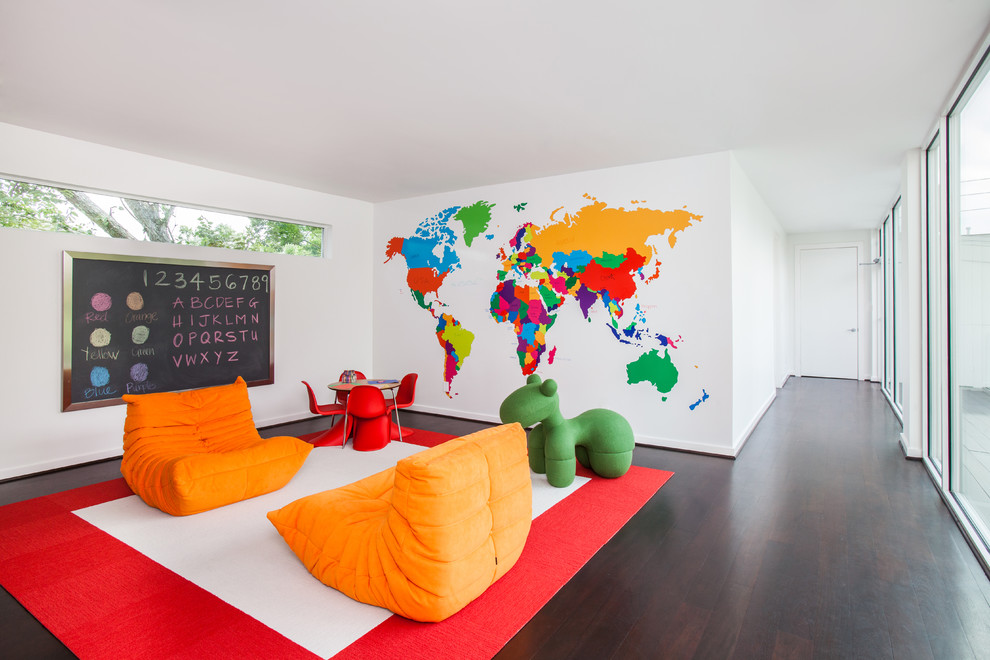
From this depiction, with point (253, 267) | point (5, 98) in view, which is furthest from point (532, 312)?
point (5, 98)

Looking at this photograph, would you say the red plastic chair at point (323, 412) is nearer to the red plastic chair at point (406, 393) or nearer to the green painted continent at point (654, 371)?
the red plastic chair at point (406, 393)

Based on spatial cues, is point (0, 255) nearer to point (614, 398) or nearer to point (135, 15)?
point (135, 15)

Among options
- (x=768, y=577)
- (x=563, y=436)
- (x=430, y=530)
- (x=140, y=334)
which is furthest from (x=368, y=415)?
(x=768, y=577)

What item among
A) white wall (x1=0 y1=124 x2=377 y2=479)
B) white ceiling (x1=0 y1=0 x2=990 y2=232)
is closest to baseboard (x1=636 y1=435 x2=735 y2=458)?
white ceiling (x1=0 y1=0 x2=990 y2=232)

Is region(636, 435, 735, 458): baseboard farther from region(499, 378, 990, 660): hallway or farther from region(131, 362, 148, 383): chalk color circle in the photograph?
region(131, 362, 148, 383): chalk color circle

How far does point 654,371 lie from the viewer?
15.6 feet

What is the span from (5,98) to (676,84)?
14.4 feet

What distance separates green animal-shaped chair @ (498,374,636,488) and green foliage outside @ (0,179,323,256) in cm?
370

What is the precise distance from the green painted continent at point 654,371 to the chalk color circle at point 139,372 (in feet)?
14.9

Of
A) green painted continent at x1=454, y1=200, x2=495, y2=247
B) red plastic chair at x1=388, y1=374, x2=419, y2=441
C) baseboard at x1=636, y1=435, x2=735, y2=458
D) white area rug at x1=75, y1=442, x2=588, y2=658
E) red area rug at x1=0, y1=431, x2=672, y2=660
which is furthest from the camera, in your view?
green painted continent at x1=454, y1=200, x2=495, y2=247

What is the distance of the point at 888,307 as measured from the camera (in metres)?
7.59

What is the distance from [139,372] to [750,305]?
6073 mm

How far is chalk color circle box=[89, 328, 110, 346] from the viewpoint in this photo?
4332 millimetres

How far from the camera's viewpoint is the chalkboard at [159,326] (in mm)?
4270
